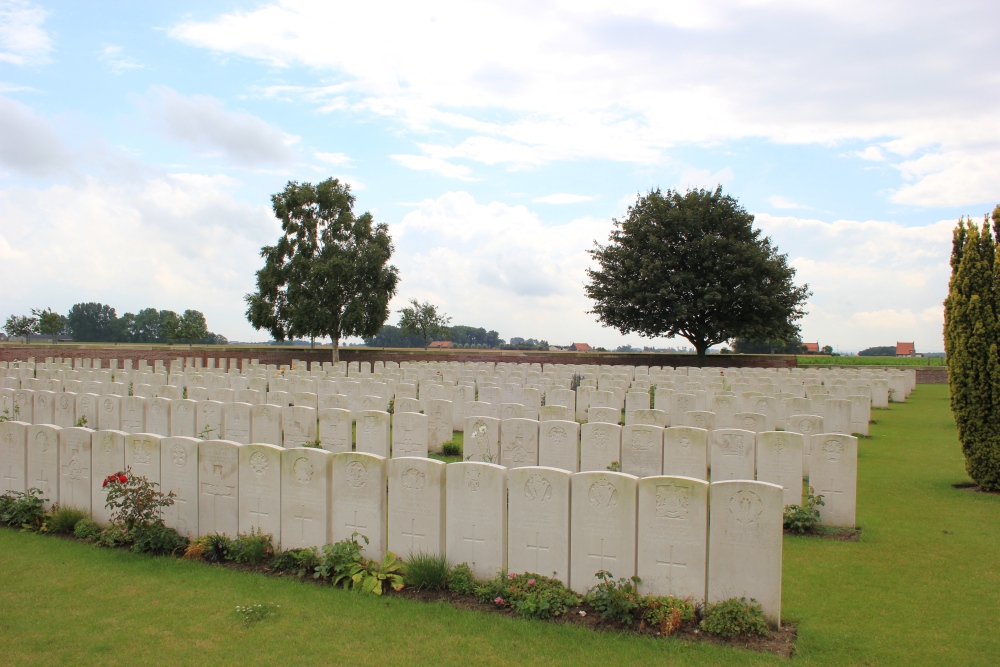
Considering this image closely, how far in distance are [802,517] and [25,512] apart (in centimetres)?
838

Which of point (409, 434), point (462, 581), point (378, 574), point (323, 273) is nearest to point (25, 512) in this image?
point (378, 574)

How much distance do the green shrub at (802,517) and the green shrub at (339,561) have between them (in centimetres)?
453

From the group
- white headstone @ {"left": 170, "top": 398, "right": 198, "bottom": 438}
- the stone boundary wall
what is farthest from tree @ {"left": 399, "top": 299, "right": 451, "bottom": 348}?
white headstone @ {"left": 170, "top": 398, "right": 198, "bottom": 438}

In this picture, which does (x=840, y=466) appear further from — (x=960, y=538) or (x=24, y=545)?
(x=24, y=545)

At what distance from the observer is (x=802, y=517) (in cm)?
695

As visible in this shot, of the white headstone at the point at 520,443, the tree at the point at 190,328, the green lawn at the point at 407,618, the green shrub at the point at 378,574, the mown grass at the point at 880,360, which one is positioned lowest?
the green lawn at the point at 407,618

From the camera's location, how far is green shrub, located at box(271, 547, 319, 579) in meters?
5.63

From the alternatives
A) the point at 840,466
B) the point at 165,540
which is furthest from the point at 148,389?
the point at 840,466

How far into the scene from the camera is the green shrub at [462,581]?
516 centimetres

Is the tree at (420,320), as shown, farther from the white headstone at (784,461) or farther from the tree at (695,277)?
the white headstone at (784,461)

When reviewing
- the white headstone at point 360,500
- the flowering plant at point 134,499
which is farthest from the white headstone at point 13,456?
the white headstone at point 360,500

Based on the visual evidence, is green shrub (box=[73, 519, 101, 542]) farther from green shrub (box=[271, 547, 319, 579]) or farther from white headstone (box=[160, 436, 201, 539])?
green shrub (box=[271, 547, 319, 579])

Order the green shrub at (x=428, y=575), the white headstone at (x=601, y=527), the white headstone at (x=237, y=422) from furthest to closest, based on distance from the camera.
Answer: the white headstone at (x=237, y=422)
the green shrub at (x=428, y=575)
the white headstone at (x=601, y=527)

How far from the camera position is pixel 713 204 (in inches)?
1314
